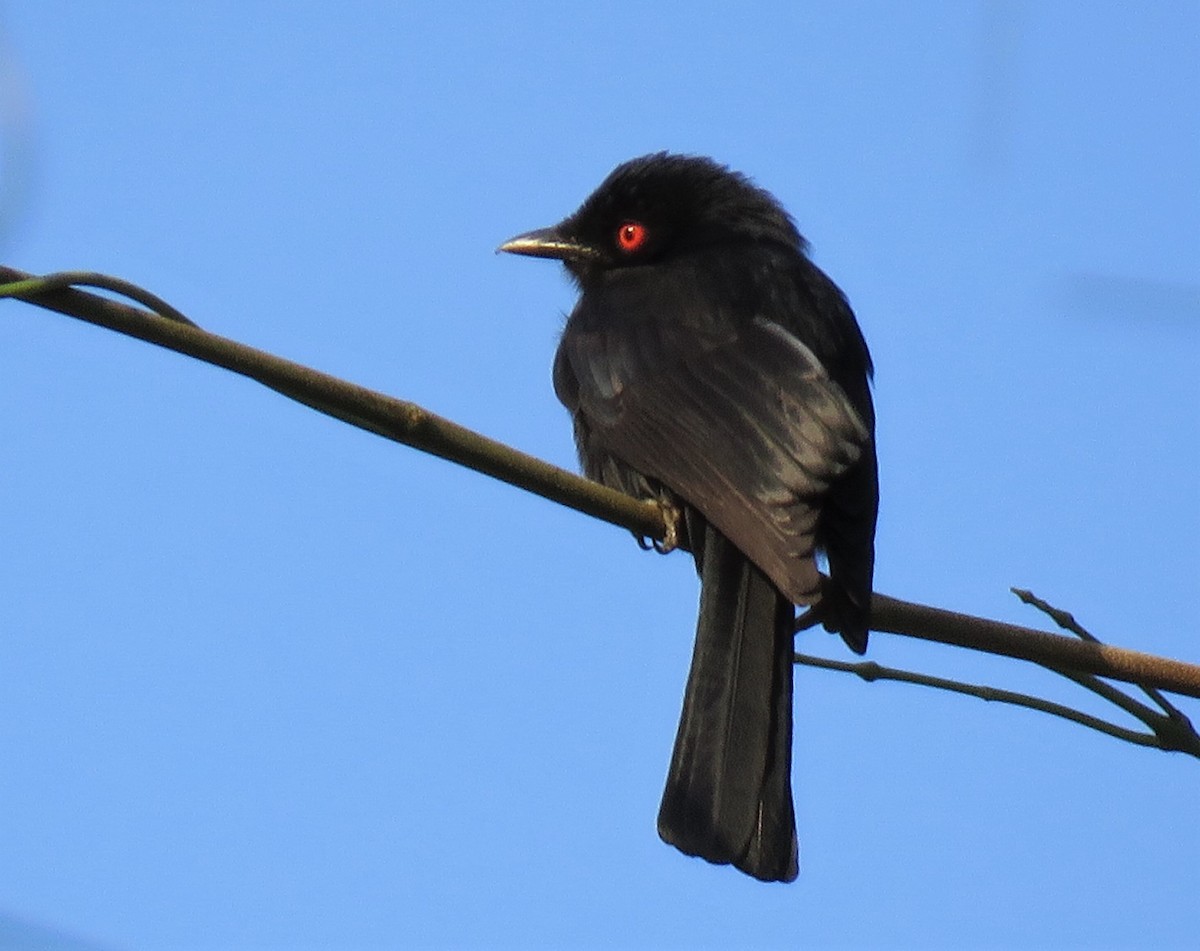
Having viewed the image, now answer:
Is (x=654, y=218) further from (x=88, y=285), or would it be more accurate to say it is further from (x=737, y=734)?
(x=88, y=285)

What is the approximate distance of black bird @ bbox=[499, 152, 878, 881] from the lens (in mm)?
3459

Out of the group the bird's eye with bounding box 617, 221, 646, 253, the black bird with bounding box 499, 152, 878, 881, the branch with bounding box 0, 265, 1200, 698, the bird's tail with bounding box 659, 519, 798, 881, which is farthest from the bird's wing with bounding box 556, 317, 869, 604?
the bird's eye with bounding box 617, 221, 646, 253

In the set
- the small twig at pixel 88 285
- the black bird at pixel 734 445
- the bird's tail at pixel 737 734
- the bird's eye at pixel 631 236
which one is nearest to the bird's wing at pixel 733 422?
the black bird at pixel 734 445

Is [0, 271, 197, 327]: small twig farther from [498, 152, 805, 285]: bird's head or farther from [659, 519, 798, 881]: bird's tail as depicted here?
[498, 152, 805, 285]: bird's head

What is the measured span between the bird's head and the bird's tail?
1.95 m

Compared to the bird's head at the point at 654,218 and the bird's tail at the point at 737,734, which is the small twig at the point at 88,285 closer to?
the bird's tail at the point at 737,734

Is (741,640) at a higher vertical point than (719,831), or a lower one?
higher

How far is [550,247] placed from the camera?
5715 millimetres

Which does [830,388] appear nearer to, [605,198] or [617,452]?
[617,452]

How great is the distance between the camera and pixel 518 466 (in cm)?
264

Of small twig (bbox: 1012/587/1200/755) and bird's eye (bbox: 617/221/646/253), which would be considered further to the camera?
bird's eye (bbox: 617/221/646/253)

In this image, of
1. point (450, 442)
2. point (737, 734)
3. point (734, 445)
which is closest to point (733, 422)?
point (734, 445)

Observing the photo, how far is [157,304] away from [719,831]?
1571mm

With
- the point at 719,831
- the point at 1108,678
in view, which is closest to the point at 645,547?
the point at 719,831
